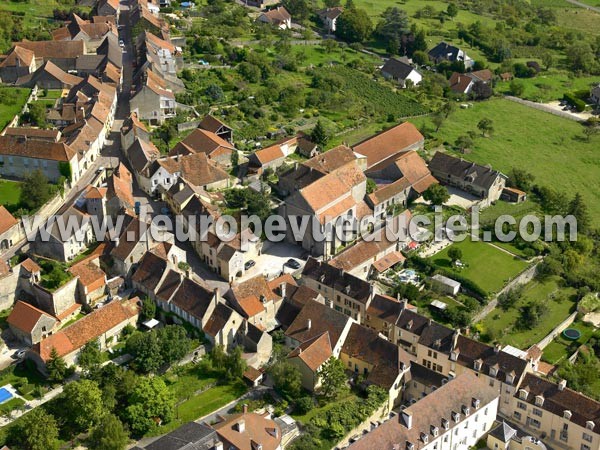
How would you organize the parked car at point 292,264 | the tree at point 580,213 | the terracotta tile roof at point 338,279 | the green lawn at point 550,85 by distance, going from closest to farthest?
the terracotta tile roof at point 338,279
the parked car at point 292,264
the tree at point 580,213
the green lawn at point 550,85

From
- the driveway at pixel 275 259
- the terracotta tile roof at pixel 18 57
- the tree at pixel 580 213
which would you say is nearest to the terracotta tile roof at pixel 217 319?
the driveway at pixel 275 259

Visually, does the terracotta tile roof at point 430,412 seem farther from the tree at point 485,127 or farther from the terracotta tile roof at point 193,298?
the tree at point 485,127

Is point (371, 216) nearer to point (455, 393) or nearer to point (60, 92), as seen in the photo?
point (455, 393)

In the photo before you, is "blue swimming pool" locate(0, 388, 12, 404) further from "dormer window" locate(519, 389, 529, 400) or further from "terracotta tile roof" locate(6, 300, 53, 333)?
"dormer window" locate(519, 389, 529, 400)

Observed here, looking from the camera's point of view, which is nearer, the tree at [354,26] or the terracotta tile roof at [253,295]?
the terracotta tile roof at [253,295]

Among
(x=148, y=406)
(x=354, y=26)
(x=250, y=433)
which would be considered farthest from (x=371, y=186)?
(x=354, y=26)

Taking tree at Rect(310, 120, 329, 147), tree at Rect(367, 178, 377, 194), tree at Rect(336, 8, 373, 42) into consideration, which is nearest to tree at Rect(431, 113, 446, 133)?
tree at Rect(310, 120, 329, 147)
